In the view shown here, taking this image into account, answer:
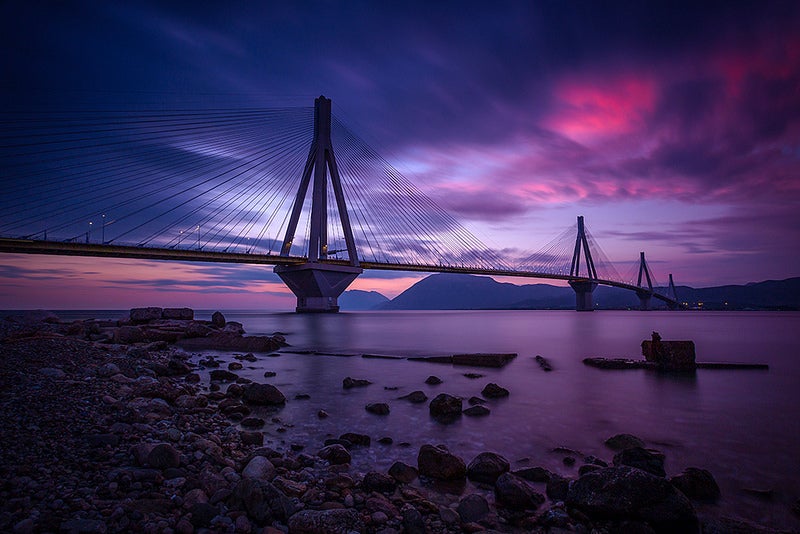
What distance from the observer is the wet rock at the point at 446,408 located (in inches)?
277

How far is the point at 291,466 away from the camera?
4430 mm

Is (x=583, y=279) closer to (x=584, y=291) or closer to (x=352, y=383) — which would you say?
(x=584, y=291)

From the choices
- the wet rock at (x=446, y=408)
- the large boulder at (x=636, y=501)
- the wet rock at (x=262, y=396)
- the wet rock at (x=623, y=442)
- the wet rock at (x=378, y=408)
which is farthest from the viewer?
the wet rock at (x=262, y=396)

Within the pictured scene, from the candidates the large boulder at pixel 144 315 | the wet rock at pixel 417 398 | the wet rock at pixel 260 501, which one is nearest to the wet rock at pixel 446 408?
the wet rock at pixel 417 398

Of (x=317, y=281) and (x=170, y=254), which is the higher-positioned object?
(x=170, y=254)

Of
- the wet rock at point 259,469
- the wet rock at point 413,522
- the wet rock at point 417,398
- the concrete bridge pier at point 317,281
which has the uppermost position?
the concrete bridge pier at point 317,281

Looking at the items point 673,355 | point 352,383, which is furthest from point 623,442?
point 673,355

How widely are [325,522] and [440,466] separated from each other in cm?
177

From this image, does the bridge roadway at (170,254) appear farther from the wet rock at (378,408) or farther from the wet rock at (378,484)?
the wet rock at (378,484)

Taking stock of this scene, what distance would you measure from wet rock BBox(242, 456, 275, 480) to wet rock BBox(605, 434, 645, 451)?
489 cm

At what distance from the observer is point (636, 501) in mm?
3379

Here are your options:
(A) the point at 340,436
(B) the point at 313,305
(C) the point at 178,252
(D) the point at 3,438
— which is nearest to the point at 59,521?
(D) the point at 3,438

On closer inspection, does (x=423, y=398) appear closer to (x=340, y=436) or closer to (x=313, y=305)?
(x=340, y=436)

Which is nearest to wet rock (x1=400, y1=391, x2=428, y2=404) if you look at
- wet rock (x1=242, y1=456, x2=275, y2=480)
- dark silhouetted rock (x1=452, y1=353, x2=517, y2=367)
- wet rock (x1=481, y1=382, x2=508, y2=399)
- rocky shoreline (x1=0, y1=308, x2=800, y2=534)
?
wet rock (x1=481, y1=382, x2=508, y2=399)
